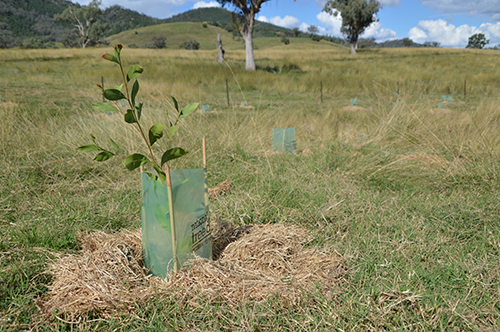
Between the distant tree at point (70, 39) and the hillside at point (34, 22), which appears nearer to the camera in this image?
the distant tree at point (70, 39)

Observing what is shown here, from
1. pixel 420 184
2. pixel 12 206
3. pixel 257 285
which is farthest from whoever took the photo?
pixel 420 184

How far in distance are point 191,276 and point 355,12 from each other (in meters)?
37.3

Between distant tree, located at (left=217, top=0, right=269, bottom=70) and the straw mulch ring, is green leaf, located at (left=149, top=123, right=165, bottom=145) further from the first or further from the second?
distant tree, located at (left=217, top=0, right=269, bottom=70)

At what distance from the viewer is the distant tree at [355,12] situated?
32406 mm

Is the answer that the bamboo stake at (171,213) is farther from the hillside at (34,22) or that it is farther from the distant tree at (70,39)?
the hillside at (34,22)

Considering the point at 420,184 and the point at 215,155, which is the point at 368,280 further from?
the point at 215,155

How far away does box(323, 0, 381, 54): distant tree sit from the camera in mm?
32406

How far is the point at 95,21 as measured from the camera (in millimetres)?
43531

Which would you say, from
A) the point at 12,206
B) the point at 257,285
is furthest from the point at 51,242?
the point at 257,285

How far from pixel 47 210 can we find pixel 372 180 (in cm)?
233

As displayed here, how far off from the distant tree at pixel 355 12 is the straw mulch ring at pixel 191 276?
3659 cm

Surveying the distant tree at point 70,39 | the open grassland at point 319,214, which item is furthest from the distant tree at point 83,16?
the open grassland at point 319,214

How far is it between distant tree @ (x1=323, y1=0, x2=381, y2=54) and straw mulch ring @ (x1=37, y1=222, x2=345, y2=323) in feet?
120

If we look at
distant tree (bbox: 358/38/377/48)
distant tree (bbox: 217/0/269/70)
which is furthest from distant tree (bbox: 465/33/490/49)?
distant tree (bbox: 217/0/269/70)
